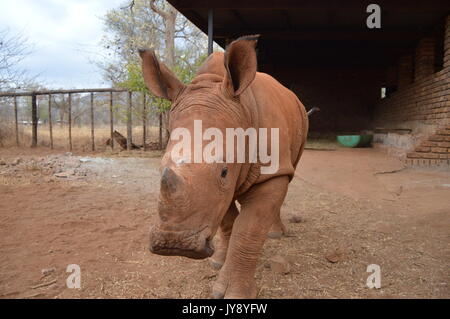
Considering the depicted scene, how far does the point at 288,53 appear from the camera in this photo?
13766mm

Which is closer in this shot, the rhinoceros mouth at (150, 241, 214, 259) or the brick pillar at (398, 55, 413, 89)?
the rhinoceros mouth at (150, 241, 214, 259)

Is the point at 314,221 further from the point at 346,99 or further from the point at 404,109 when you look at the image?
the point at 346,99

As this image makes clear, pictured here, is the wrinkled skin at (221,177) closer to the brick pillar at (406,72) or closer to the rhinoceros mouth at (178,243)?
the rhinoceros mouth at (178,243)

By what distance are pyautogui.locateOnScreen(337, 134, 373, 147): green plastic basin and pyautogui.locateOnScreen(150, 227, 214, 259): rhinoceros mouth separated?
9075 millimetres

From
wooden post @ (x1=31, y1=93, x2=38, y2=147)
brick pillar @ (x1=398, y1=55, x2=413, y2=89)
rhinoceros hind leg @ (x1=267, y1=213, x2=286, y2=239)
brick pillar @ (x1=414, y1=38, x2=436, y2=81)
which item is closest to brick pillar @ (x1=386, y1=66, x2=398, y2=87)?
brick pillar @ (x1=398, y1=55, x2=413, y2=89)

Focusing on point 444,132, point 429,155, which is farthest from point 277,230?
point 444,132

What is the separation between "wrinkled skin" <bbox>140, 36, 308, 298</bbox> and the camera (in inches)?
74.4

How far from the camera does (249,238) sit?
2.71 meters

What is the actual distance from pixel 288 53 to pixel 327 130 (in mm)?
3465

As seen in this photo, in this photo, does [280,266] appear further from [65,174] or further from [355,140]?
[355,140]

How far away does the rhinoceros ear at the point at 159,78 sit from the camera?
2.61 m

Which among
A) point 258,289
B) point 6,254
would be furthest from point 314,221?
point 6,254

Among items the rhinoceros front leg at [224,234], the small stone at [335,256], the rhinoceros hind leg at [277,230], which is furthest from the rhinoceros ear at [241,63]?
the rhinoceros hind leg at [277,230]

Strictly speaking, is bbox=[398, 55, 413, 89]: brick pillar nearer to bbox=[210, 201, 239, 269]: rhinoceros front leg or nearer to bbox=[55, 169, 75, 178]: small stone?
bbox=[55, 169, 75, 178]: small stone
